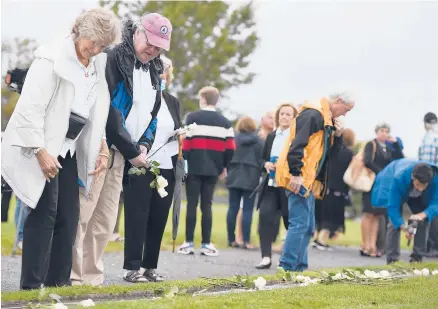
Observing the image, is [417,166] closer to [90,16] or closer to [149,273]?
[149,273]

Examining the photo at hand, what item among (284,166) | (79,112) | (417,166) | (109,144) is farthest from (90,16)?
(417,166)

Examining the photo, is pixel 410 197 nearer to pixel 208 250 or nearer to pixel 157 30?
pixel 208 250

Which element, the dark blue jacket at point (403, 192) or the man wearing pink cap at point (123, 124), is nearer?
the man wearing pink cap at point (123, 124)

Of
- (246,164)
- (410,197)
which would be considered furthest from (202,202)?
(410,197)

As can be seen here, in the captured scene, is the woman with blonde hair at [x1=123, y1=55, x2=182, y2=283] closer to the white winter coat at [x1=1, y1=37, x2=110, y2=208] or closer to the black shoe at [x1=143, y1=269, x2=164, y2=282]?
the black shoe at [x1=143, y1=269, x2=164, y2=282]

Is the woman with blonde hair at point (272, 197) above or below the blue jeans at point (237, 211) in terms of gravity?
above

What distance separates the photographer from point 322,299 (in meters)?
6.42

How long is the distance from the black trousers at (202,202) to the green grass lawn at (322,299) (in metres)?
4.87

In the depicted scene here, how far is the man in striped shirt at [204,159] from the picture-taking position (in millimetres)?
12281

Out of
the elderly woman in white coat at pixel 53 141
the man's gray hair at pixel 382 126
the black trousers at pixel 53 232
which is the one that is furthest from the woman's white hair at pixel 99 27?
the man's gray hair at pixel 382 126

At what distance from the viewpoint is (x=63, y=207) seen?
659cm

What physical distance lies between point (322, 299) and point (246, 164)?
8232 millimetres

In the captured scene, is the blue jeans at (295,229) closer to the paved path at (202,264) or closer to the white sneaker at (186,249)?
the paved path at (202,264)

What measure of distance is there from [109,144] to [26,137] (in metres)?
1.34
